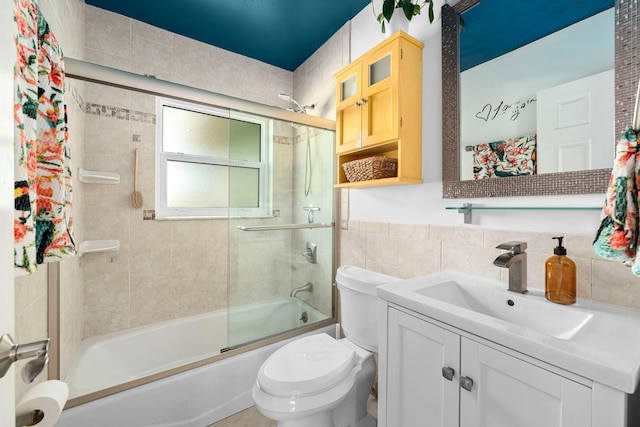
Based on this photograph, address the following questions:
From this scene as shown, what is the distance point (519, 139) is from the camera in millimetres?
1083

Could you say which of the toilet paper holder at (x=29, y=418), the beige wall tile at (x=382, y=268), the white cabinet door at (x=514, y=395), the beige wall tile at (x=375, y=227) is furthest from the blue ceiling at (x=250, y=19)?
the toilet paper holder at (x=29, y=418)

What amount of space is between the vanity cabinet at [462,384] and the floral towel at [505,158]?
0.71 metres

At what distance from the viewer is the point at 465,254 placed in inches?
48.8

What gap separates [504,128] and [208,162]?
2095 millimetres

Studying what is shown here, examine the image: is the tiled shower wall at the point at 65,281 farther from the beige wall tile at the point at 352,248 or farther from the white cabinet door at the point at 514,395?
the beige wall tile at the point at 352,248

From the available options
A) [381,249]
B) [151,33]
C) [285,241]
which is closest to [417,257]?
[381,249]

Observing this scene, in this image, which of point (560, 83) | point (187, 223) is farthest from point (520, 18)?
point (187, 223)

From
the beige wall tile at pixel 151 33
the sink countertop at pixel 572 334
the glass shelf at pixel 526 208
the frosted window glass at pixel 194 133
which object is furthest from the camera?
the frosted window glass at pixel 194 133

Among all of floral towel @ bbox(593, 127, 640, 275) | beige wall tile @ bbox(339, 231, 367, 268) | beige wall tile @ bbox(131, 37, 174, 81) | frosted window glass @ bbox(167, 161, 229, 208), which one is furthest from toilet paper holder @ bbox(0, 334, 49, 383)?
beige wall tile @ bbox(131, 37, 174, 81)

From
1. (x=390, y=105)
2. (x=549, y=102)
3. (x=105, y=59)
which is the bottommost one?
(x=549, y=102)

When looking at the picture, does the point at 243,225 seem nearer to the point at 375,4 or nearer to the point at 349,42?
A: the point at 349,42

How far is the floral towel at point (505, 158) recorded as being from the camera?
3.48 ft

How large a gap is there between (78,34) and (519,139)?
2.47m

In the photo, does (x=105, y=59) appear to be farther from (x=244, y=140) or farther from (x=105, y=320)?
(x=105, y=320)
